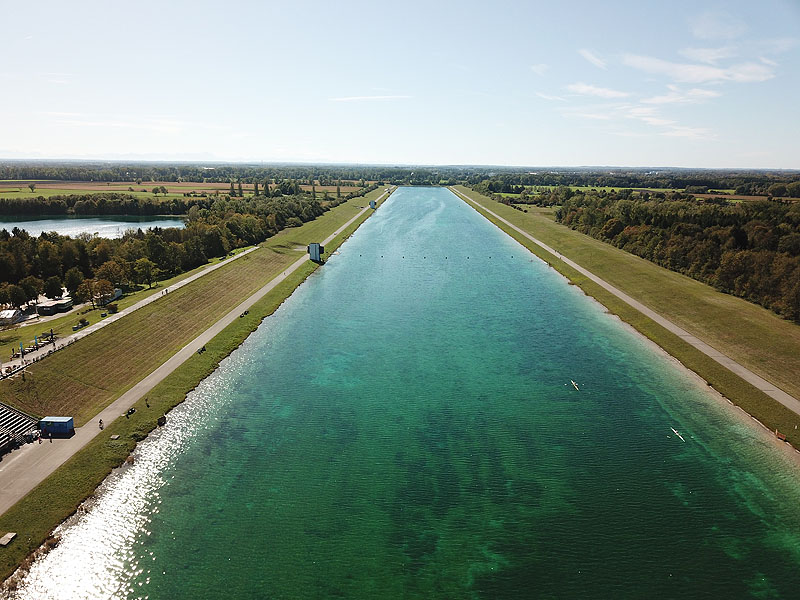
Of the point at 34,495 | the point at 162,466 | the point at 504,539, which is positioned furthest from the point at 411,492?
the point at 34,495

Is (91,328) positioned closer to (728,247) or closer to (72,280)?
(72,280)

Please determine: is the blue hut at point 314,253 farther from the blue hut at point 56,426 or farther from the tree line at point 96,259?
the blue hut at point 56,426

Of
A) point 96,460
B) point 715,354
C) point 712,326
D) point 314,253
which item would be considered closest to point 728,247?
point 712,326

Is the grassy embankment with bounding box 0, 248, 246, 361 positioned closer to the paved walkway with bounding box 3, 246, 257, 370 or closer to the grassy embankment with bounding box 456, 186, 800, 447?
the paved walkway with bounding box 3, 246, 257, 370

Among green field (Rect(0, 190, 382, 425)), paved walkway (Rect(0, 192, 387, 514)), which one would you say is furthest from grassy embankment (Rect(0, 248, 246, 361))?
paved walkway (Rect(0, 192, 387, 514))

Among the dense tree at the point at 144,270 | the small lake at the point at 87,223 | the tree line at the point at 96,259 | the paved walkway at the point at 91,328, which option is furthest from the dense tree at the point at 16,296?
the small lake at the point at 87,223
